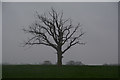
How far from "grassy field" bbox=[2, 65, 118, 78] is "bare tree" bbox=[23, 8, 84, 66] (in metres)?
0.62

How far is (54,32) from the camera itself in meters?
8.35

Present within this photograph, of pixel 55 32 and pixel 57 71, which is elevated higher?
pixel 55 32

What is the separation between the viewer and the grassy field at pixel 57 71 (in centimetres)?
711

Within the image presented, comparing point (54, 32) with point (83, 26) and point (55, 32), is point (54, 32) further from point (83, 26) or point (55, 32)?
point (83, 26)

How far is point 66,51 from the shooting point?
8297 mm

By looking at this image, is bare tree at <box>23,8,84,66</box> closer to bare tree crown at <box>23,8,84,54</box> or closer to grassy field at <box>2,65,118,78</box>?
bare tree crown at <box>23,8,84,54</box>

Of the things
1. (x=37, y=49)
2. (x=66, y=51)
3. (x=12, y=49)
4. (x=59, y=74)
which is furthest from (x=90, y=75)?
(x=12, y=49)

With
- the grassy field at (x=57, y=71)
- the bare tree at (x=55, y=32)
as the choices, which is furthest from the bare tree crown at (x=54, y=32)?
the grassy field at (x=57, y=71)

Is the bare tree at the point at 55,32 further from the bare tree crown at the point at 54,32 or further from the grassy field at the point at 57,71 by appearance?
the grassy field at the point at 57,71

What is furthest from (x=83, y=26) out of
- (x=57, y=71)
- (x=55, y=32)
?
(x=57, y=71)

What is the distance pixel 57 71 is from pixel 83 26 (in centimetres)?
177

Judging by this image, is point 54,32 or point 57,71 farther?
point 54,32

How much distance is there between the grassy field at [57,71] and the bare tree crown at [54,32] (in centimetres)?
81

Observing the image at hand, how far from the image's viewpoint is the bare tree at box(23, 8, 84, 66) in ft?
26.8
